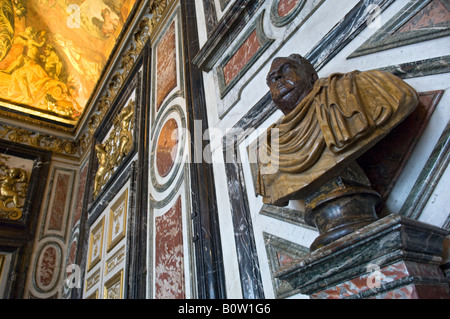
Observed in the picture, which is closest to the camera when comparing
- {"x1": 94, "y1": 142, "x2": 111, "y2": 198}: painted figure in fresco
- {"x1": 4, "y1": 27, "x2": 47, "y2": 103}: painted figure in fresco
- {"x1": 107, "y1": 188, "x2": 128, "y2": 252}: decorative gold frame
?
{"x1": 107, "y1": 188, "x2": 128, "y2": 252}: decorative gold frame

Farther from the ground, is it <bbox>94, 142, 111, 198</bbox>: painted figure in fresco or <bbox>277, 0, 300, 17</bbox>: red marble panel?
<bbox>94, 142, 111, 198</bbox>: painted figure in fresco

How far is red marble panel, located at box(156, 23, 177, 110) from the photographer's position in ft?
14.4

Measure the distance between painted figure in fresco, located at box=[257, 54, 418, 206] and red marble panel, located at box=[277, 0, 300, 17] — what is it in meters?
1.06

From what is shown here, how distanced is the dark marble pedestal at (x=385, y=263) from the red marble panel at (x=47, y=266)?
21.6 ft

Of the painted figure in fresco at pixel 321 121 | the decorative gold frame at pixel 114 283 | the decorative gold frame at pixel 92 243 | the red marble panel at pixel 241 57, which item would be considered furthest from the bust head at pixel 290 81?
the decorative gold frame at pixel 92 243

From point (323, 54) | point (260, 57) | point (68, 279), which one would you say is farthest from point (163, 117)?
point (68, 279)

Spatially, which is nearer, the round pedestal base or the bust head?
the round pedestal base

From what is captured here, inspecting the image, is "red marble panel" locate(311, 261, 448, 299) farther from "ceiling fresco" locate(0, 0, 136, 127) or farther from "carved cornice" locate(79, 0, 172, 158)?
"ceiling fresco" locate(0, 0, 136, 127)

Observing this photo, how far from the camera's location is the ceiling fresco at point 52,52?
7453 mm

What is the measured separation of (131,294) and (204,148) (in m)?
1.87

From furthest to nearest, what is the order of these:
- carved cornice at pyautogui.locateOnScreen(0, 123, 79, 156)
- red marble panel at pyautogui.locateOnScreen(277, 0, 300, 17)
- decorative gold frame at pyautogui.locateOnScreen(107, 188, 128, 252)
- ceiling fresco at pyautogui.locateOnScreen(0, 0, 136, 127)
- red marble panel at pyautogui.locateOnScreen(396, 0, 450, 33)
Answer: ceiling fresco at pyautogui.locateOnScreen(0, 0, 136, 127) → carved cornice at pyautogui.locateOnScreen(0, 123, 79, 156) → decorative gold frame at pyautogui.locateOnScreen(107, 188, 128, 252) → red marble panel at pyautogui.locateOnScreen(277, 0, 300, 17) → red marble panel at pyautogui.locateOnScreen(396, 0, 450, 33)

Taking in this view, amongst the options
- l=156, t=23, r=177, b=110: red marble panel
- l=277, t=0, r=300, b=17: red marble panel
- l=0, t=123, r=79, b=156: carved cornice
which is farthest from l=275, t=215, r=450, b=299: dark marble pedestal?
l=0, t=123, r=79, b=156: carved cornice

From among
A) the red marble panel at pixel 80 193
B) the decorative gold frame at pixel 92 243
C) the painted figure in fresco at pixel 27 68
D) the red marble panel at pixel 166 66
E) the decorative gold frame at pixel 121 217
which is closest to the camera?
the red marble panel at pixel 166 66

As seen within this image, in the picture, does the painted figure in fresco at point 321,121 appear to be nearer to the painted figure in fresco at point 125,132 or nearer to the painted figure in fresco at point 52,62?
the painted figure in fresco at point 125,132
